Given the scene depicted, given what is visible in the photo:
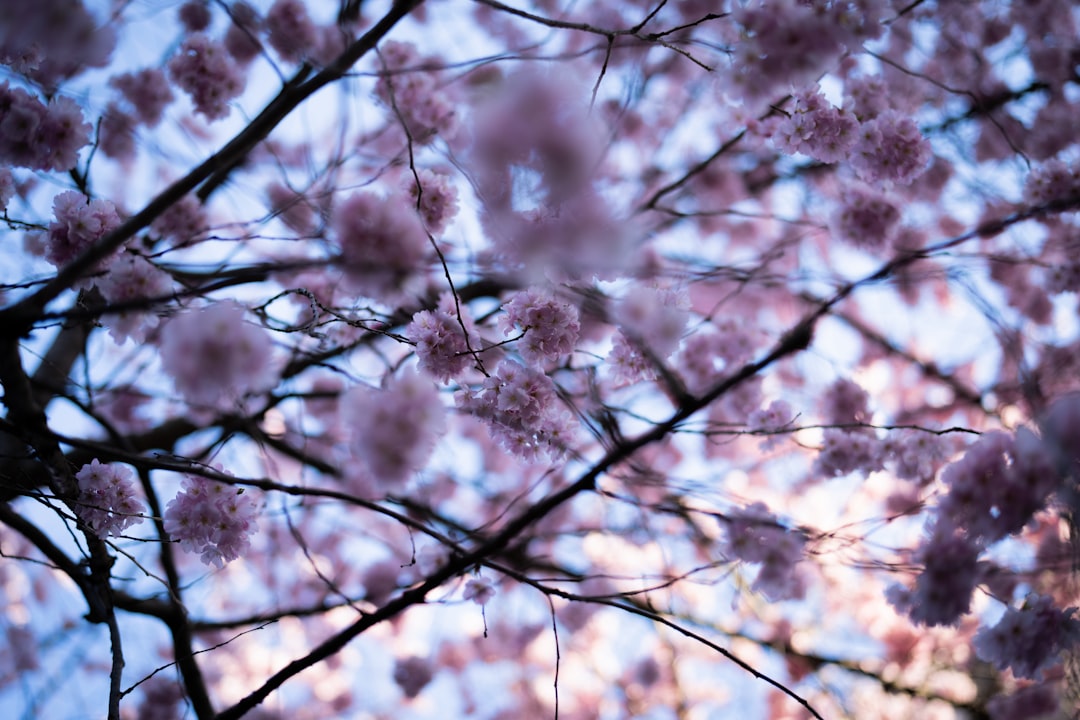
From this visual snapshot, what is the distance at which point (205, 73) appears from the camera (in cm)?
309

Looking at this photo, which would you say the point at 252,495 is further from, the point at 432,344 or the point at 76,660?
the point at 76,660

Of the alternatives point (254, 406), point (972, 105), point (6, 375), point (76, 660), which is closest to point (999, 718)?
point (972, 105)

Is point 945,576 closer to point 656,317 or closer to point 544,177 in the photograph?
point 656,317

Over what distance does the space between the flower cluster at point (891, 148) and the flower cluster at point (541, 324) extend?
1410mm

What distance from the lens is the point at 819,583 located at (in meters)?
6.25

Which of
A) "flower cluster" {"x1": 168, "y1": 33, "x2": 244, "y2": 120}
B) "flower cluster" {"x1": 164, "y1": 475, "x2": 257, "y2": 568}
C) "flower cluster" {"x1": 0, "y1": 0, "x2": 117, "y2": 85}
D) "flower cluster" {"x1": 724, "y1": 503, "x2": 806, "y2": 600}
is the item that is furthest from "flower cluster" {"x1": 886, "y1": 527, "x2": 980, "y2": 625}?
"flower cluster" {"x1": 168, "y1": 33, "x2": 244, "y2": 120}

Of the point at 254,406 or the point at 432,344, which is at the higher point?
the point at 254,406

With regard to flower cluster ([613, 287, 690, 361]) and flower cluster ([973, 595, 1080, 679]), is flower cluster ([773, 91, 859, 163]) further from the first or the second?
flower cluster ([973, 595, 1080, 679])

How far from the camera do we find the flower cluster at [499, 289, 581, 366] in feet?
7.70

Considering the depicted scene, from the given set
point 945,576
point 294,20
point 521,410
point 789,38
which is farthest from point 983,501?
point 294,20

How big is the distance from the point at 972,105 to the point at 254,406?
4.63 m

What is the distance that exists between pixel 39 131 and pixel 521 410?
6.22ft

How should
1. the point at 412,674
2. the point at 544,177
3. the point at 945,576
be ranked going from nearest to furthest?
the point at 544,177
the point at 945,576
the point at 412,674

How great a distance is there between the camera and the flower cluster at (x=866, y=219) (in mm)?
3258
